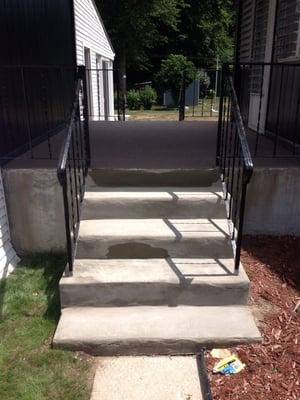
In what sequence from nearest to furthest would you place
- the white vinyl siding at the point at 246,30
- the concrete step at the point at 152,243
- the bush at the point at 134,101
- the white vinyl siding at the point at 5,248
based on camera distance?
the concrete step at the point at 152,243, the white vinyl siding at the point at 5,248, the white vinyl siding at the point at 246,30, the bush at the point at 134,101

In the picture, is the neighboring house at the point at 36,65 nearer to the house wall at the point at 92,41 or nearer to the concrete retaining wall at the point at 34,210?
the house wall at the point at 92,41

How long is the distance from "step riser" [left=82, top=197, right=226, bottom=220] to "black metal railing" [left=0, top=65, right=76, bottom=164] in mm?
768

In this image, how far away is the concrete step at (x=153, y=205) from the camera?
3.71m

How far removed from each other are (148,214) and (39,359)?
1555 millimetres

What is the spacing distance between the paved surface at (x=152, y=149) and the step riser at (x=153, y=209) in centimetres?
48

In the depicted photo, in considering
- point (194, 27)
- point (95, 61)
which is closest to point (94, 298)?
point (95, 61)

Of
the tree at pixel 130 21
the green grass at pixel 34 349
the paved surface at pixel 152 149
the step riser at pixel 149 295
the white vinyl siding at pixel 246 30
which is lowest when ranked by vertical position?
the green grass at pixel 34 349

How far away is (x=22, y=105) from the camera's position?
4551 mm

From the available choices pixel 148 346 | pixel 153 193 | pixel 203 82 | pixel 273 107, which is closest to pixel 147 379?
pixel 148 346

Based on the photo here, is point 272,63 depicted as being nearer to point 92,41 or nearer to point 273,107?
point 273,107

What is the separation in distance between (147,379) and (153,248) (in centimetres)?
111

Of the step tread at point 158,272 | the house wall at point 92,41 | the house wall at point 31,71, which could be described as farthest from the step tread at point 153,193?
the house wall at point 92,41

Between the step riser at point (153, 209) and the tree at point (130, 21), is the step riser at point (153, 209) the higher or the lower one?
the lower one

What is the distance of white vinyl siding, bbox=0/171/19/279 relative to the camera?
12.0ft
